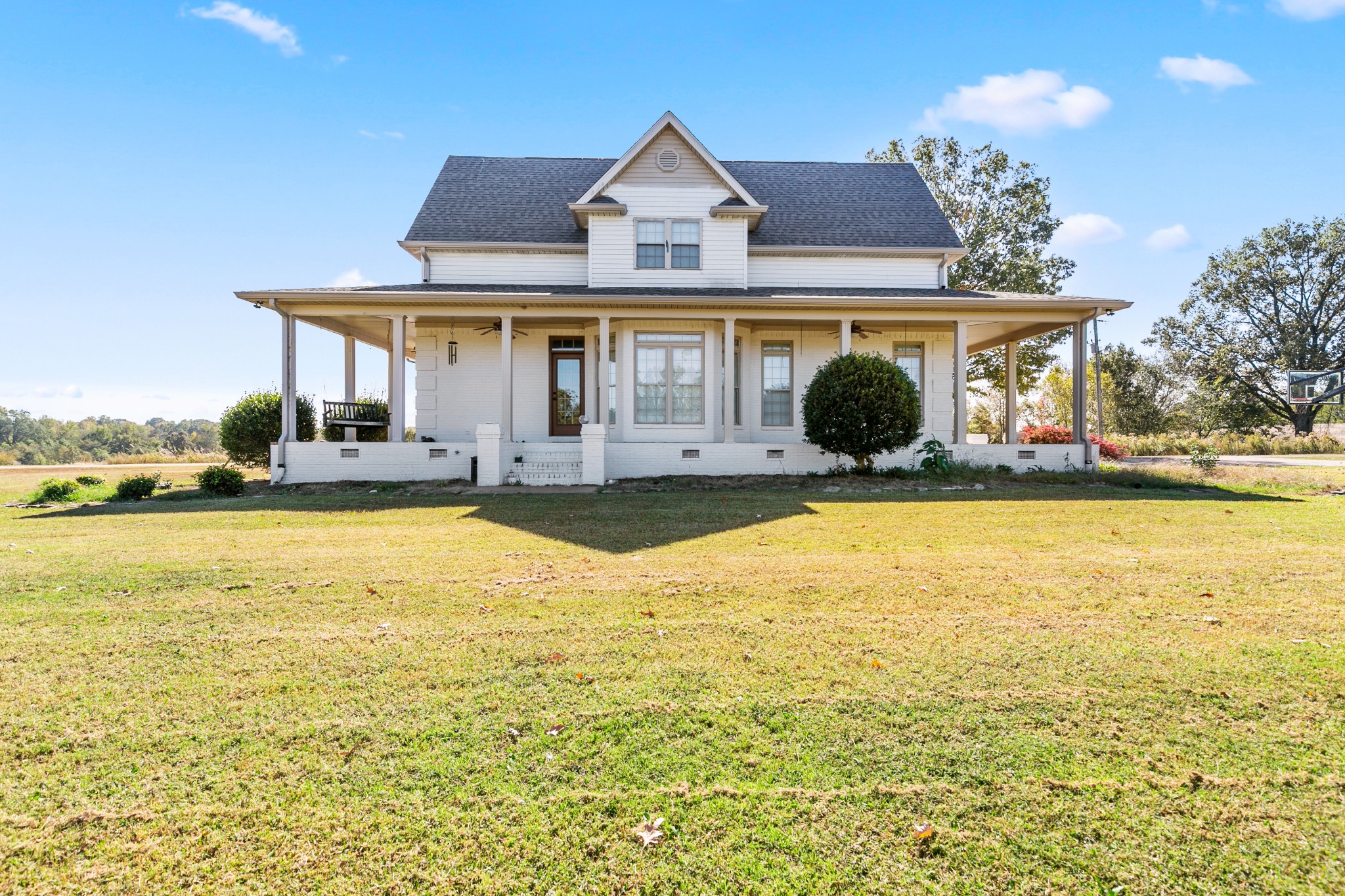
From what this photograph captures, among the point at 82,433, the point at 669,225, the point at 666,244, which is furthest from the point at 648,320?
the point at 82,433

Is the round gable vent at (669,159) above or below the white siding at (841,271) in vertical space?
above

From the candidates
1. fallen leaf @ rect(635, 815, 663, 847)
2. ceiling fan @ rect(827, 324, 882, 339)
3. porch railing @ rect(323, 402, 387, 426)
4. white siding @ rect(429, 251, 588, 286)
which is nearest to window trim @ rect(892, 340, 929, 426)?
ceiling fan @ rect(827, 324, 882, 339)

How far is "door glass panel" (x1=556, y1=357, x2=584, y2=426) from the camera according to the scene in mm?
16812

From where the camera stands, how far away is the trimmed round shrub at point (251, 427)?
15.9 meters

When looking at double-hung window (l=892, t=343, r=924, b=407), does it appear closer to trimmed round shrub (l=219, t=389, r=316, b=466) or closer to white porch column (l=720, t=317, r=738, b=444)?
white porch column (l=720, t=317, r=738, b=444)

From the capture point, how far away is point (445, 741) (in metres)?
2.69

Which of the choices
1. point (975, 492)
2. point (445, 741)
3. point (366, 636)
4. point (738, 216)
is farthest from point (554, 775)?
point (738, 216)

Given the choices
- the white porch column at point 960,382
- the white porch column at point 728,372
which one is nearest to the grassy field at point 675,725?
the white porch column at point 728,372

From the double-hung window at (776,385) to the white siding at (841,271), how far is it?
188 cm

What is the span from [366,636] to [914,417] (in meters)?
11.9

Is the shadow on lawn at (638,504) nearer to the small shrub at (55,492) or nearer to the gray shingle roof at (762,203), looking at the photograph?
the small shrub at (55,492)

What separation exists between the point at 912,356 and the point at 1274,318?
33272 mm

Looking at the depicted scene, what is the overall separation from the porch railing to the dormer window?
24.5ft

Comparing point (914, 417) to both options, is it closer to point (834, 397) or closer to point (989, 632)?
point (834, 397)
